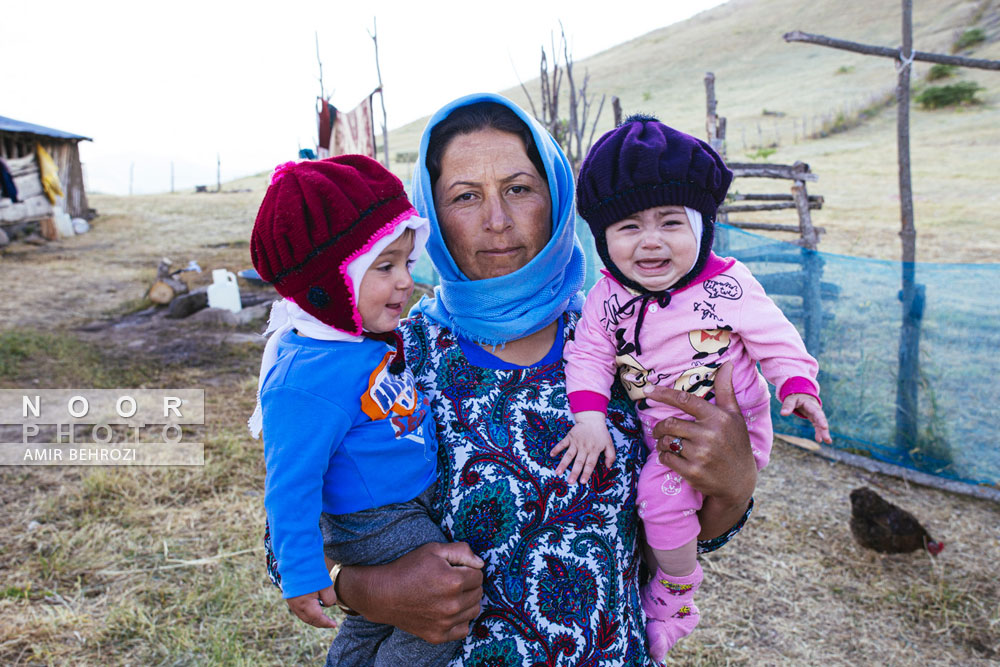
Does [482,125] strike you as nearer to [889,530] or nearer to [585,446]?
[585,446]

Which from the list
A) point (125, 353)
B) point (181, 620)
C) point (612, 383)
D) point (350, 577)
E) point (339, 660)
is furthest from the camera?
point (125, 353)

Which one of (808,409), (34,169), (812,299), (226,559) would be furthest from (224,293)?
(34,169)

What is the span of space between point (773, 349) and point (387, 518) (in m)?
1.04

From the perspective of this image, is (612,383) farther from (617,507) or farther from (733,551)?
(733,551)

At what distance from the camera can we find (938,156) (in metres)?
19.2

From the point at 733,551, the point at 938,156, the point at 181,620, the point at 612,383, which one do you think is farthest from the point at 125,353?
the point at 938,156

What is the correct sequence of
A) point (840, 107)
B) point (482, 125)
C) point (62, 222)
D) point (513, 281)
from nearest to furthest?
point (513, 281)
point (482, 125)
point (62, 222)
point (840, 107)

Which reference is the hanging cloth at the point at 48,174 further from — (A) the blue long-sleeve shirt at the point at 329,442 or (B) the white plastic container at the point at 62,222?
(A) the blue long-sleeve shirt at the point at 329,442

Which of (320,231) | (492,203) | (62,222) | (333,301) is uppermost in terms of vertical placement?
(62,222)

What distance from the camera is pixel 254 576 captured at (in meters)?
3.67

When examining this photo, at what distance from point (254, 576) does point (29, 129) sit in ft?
53.7

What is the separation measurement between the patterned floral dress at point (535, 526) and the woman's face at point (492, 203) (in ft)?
1.17

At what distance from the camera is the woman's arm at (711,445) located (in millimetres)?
1547

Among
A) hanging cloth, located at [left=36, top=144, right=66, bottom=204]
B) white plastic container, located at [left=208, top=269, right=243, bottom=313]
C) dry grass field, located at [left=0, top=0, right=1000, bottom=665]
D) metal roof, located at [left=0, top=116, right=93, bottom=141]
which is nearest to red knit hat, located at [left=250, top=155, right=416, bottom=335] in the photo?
dry grass field, located at [left=0, top=0, right=1000, bottom=665]
